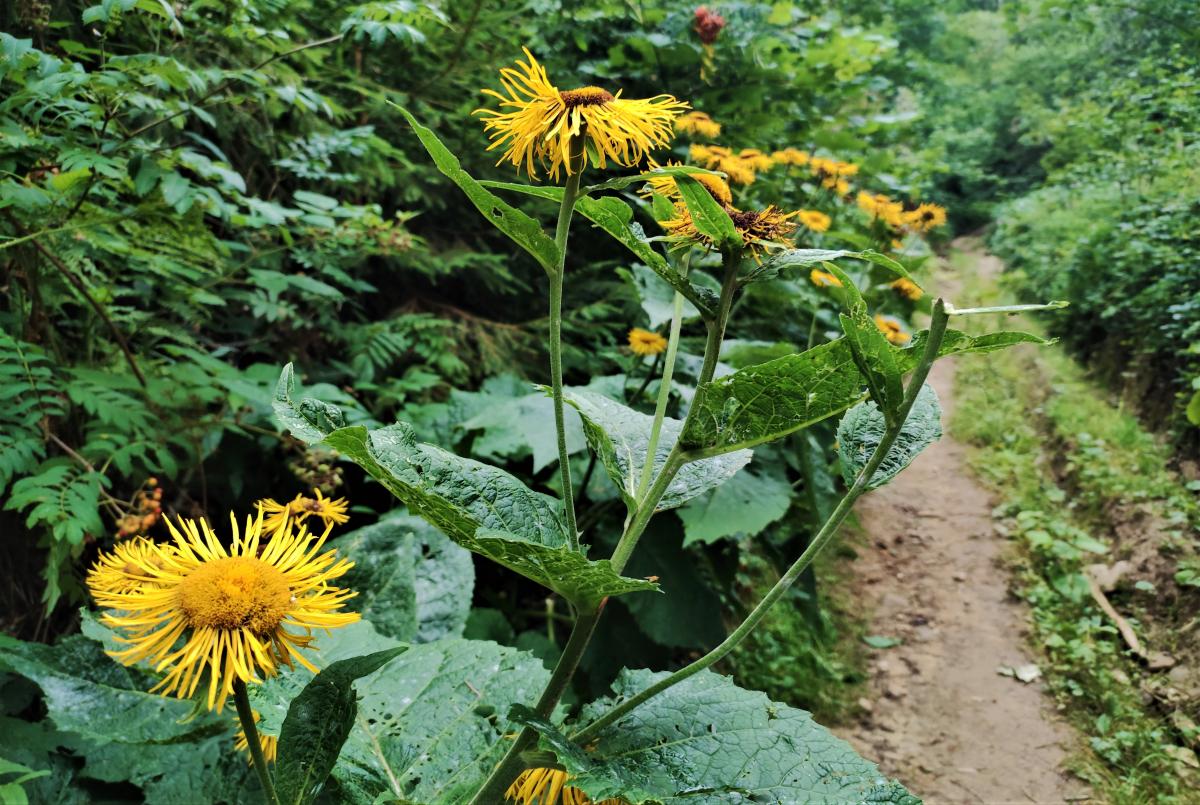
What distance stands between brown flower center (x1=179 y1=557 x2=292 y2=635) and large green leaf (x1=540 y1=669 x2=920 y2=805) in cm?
25

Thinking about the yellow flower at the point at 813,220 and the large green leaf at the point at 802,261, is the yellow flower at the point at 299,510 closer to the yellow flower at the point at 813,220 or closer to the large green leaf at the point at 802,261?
the large green leaf at the point at 802,261

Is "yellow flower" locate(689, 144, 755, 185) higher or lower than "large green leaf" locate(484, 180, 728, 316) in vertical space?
higher

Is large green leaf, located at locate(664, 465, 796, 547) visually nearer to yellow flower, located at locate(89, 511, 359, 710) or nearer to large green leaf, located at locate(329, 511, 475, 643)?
large green leaf, located at locate(329, 511, 475, 643)

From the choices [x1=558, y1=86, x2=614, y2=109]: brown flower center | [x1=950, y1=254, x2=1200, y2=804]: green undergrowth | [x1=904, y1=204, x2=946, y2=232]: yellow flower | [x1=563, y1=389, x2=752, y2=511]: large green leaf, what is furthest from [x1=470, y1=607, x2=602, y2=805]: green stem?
[x1=904, y1=204, x2=946, y2=232]: yellow flower

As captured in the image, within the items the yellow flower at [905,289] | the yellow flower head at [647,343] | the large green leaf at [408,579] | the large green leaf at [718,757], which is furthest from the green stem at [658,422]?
the yellow flower at [905,289]

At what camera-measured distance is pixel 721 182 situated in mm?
961

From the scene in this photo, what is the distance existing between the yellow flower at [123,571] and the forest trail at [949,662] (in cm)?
212

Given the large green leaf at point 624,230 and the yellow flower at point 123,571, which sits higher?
the large green leaf at point 624,230

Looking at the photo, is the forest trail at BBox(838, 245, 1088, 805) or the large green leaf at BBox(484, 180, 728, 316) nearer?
the large green leaf at BBox(484, 180, 728, 316)

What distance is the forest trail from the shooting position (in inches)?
85.7

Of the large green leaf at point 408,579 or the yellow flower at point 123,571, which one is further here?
the large green leaf at point 408,579

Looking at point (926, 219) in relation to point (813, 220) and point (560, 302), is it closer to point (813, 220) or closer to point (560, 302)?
point (813, 220)

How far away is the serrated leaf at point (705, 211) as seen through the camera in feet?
1.94

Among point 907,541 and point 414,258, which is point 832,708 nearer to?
point 907,541
